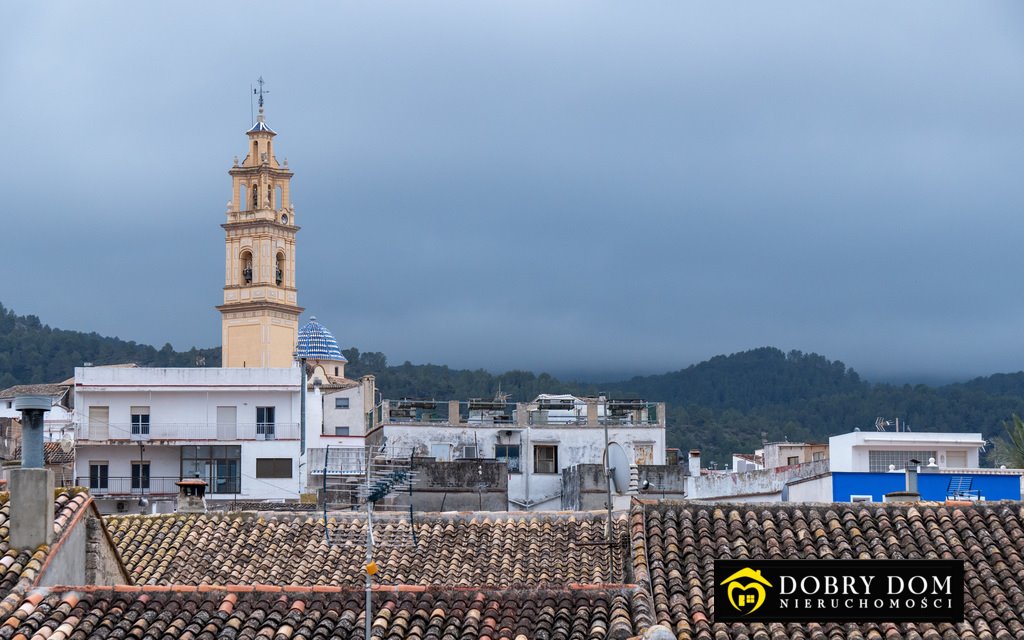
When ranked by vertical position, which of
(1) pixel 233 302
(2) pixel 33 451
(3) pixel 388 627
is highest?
(1) pixel 233 302

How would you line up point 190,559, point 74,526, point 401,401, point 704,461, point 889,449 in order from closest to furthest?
1. point 74,526
2. point 190,559
3. point 889,449
4. point 401,401
5. point 704,461

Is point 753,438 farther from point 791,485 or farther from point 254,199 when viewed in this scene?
point 791,485

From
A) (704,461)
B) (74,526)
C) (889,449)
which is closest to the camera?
(74,526)

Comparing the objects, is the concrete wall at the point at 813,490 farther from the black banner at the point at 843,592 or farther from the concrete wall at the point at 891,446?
the black banner at the point at 843,592

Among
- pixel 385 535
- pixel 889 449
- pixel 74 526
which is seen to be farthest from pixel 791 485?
pixel 74 526

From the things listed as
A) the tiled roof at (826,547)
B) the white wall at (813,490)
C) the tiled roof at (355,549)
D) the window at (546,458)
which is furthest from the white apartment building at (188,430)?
the tiled roof at (826,547)

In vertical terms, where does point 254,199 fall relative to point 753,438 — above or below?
above

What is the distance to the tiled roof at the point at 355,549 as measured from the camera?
114 ft

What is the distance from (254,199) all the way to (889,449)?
72.4m

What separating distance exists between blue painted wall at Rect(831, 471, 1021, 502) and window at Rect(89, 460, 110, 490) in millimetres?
31050

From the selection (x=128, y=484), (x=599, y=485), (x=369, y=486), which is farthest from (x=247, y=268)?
(x=369, y=486)

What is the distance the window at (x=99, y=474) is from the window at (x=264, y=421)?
602 cm

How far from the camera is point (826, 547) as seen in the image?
28594 millimetres

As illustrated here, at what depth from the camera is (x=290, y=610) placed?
Result: 2527 cm
